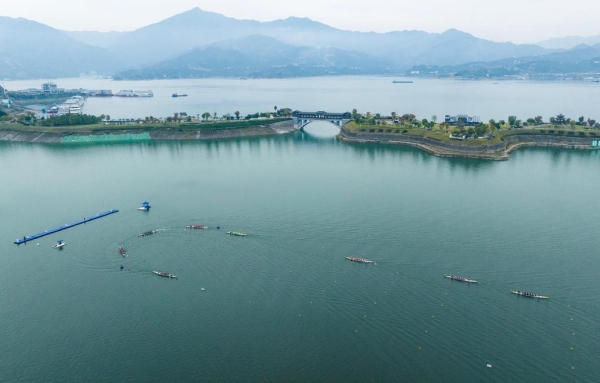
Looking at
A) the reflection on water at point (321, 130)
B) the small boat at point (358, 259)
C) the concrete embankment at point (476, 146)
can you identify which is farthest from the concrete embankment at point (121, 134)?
the small boat at point (358, 259)

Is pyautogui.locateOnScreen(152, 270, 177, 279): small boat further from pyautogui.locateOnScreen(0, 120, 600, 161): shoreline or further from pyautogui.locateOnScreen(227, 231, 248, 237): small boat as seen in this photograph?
pyautogui.locateOnScreen(0, 120, 600, 161): shoreline

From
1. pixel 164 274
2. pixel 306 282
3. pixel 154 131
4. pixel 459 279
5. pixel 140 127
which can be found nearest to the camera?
pixel 459 279

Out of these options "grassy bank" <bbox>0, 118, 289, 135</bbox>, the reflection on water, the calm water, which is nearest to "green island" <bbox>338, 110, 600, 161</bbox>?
the reflection on water

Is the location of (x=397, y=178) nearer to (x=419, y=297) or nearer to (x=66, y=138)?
(x=419, y=297)

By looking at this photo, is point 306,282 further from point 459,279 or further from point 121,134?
point 121,134

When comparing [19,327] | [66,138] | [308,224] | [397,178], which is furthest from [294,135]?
[19,327]

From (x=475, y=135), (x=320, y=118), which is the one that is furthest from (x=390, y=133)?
(x=320, y=118)
